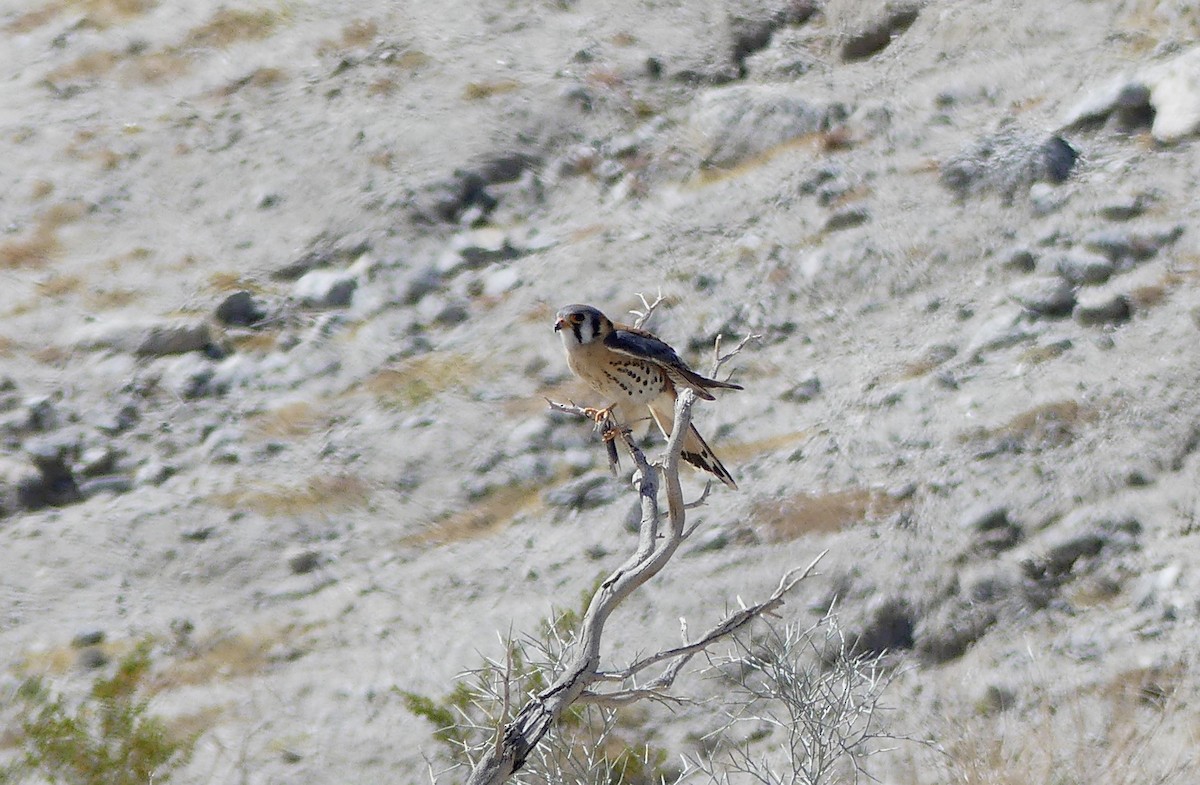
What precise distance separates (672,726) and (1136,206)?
189 inches

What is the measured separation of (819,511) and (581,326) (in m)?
2.39

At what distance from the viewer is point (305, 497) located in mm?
9180

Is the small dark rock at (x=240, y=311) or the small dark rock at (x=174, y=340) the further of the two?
the small dark rock at (x=240, y=311)

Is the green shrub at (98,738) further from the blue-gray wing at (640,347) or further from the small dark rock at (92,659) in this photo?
the blue-gray wing at (640,347)

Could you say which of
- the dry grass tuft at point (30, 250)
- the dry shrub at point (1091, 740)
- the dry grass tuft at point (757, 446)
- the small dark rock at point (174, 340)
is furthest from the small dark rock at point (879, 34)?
the dry grass tuft at point (30, 250)

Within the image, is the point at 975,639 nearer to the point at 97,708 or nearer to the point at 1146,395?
the point at 1146,395

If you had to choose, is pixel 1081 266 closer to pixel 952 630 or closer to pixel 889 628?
pixel 952 630

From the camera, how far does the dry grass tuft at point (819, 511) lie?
8.08 m

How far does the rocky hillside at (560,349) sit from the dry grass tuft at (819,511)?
1.1 inches

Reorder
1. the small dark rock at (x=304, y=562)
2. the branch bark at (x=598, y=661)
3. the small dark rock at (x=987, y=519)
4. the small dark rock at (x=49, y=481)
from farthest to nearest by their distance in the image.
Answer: the small dark rock at (x=49, y=481), the small dark rock at (x=304, y=562), the small dark rock at (x=987, y=519), the branch bark at (x=598, y=661)

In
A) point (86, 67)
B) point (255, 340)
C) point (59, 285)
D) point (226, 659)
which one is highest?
Result: point (86, 67)

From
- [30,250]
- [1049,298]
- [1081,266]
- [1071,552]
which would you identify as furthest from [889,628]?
[30,250]

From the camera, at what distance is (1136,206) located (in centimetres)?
922

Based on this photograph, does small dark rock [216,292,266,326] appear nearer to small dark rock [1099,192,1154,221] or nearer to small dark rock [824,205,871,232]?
small dark rock [824,205,871,232]
